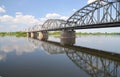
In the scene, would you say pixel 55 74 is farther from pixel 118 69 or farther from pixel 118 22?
pixel 118 22

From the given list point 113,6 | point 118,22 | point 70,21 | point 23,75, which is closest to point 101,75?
point 23,75

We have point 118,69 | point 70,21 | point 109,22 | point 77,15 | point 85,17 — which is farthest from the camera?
point 70,21

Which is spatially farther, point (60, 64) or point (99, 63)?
point (99, 63)

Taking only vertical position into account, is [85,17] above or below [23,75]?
above

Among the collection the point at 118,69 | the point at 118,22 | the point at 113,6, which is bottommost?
the point at 118,69

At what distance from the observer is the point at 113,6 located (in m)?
55.4

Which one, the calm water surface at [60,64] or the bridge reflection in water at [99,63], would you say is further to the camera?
the bridge reflection in water at [99,63]

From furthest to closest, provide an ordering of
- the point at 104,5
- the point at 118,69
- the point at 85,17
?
1. the point at 85,17
2. the point at 104,5
3. the point at 118,69

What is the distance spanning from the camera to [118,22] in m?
45.4

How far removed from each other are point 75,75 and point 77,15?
217ft

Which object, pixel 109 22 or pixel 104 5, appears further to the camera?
pixel 104 5

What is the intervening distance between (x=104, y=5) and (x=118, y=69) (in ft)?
140

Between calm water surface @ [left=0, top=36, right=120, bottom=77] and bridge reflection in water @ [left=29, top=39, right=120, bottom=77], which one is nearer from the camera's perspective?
calm water surface @ [left=0, top=36, right=120, bottom=77]

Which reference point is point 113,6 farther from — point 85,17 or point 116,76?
point 116,76
